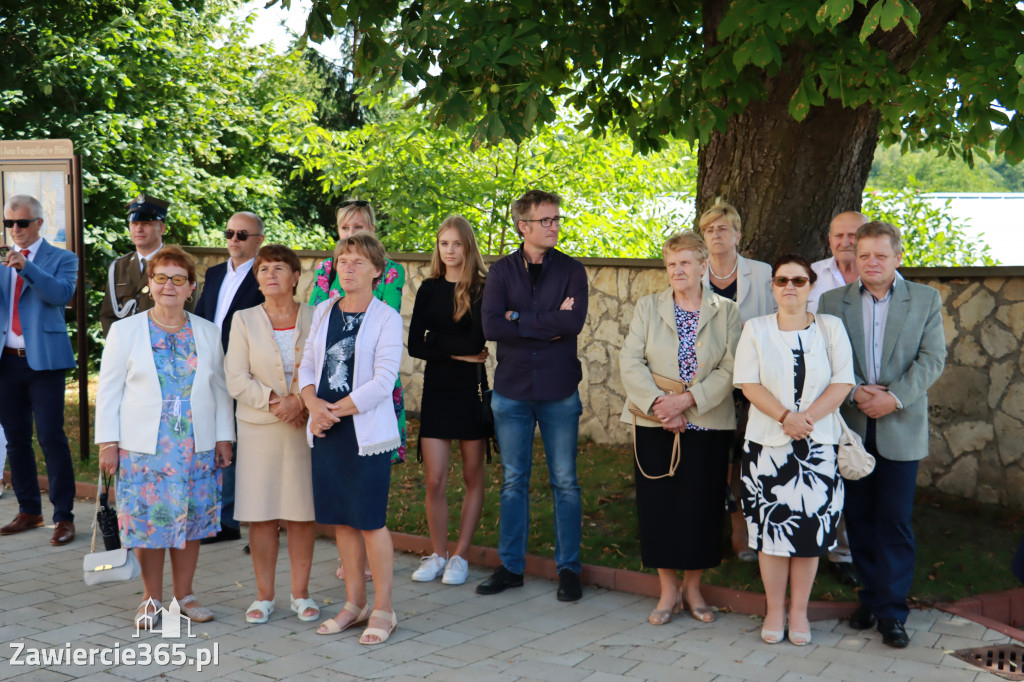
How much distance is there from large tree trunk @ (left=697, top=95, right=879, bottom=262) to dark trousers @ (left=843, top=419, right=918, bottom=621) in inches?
84.5

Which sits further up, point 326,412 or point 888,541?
point 326,412

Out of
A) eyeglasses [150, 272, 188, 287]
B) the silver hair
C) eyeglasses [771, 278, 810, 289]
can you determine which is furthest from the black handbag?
eyeglasses [771, 278, 810, 289]

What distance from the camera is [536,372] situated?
557 centimetres

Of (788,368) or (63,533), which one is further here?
(63,533)

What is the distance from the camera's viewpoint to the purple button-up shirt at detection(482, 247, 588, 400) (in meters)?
5.55

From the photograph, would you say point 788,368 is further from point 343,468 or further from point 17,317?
point 17,317

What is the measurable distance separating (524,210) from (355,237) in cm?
113

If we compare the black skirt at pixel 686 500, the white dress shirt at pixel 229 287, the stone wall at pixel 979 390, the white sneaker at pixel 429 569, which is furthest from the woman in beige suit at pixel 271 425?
the stone wall at pixel 979 390

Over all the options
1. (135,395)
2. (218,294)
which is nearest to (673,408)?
(135,395)

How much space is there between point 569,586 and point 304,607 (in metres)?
1.51

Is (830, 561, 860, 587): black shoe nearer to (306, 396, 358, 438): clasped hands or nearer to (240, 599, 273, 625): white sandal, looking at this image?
A: (306, 396, 358, 438): clasped hands

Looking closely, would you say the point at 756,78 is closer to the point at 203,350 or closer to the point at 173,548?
the point at 203,350

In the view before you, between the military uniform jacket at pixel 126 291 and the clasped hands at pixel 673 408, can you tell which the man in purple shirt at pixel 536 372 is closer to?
the clasped hands at pixel 673 408
